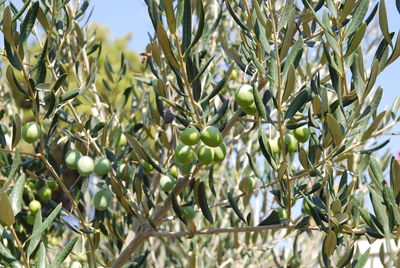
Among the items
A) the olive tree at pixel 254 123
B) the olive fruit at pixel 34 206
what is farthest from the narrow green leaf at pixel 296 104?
the olive fruit at pixel 34 206

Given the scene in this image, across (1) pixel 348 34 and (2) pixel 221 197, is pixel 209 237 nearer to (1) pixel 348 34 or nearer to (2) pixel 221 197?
(2) pixel 221 197

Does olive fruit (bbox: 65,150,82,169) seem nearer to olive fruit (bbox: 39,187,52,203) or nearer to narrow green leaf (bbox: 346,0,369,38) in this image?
olive fruit (bbox: 39,187,52,203)

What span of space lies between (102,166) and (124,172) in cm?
12

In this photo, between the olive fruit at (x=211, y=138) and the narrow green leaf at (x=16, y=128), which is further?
the narrow green leaf at (x=16, y=128)

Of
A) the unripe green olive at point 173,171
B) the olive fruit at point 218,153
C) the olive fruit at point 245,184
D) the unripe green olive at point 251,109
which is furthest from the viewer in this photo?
the unripe green olive at point 173,171

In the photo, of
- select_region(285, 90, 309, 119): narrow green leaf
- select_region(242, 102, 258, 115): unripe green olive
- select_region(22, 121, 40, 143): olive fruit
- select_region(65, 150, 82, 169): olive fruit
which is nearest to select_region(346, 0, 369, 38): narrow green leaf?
select_region(285, 90, 309, 119): narrow green leaf

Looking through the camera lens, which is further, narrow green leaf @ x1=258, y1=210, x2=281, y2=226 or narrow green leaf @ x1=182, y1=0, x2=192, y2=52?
narrow green leaf @ x1=258, y1=210, x2=281, y2=226

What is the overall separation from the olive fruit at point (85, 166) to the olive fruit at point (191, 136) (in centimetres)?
46

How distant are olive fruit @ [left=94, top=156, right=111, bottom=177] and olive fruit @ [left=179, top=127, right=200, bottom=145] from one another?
37cm

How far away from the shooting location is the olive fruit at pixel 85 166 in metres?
1.93

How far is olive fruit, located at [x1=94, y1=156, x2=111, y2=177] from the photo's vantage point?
186 cm

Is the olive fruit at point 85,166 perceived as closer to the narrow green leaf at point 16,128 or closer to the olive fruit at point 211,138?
the narrow green leaf at point 16,128

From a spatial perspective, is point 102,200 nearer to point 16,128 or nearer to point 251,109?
point 16,128

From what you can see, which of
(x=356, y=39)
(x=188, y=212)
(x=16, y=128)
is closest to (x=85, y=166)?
(x=16, y=128)
